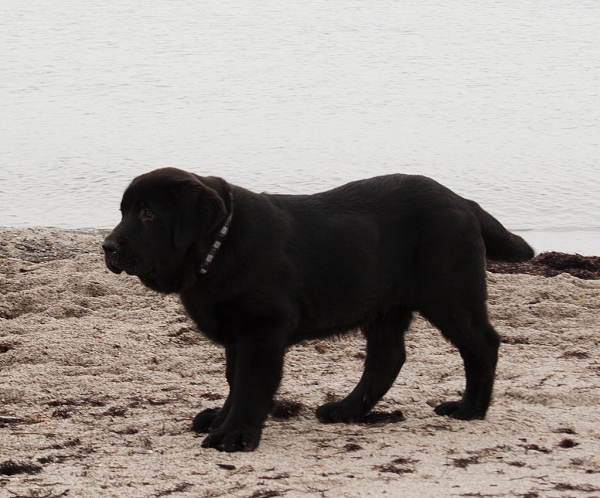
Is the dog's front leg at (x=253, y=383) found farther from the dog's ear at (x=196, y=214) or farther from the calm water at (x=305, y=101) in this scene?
the calm water at (x=305, y=101)

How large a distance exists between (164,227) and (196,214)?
0.59 ft

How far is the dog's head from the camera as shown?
12.9 ft

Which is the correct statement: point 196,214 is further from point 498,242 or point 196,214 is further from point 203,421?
point 498,242

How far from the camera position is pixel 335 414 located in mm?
4422

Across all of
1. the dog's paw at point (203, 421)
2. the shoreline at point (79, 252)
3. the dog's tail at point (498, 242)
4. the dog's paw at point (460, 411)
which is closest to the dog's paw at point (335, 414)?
the dog's paw at point (460, 411)

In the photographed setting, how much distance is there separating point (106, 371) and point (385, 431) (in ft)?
5.48

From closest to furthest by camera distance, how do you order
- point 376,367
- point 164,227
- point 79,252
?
point 164,227, point 376,367, point 79,252

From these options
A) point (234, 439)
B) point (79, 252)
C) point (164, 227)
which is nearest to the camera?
point (234, 439)

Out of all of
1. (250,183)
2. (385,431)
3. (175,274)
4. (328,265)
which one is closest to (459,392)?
(385,431)

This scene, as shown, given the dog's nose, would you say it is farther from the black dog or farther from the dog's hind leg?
the dog's hind leg

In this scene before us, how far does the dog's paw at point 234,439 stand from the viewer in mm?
3877

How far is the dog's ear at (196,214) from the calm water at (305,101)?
229 inches

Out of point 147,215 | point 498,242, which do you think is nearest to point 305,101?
point 498,242

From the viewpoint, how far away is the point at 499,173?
1216 cm
